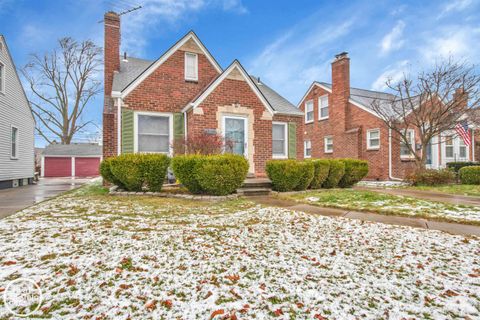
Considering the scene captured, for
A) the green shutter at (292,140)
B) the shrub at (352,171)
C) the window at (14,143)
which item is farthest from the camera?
the window at (14,143)

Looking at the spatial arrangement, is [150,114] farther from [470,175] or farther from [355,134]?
[470,175]

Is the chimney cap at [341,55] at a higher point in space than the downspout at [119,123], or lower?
higher

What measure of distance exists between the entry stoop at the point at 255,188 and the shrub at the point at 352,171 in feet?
9.90

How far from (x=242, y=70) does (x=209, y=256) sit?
8591mm

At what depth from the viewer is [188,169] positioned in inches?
273

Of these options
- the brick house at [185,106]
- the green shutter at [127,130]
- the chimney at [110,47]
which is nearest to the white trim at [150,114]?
the brick house at [185,106]

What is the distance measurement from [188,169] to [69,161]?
26.3m

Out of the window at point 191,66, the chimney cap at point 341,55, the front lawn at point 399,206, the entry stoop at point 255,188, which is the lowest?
the front lawn at point 399,206

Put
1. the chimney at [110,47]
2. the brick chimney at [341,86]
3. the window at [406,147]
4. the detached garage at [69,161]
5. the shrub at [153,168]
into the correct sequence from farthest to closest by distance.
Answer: the detached garage at [69,161] → the brick chimney at [341,86] → the window at [406,147] → the chimney at [110,47] → the shrub at [153,168]

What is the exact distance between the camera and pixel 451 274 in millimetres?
2416

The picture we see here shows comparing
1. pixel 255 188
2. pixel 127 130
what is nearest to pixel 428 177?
pixel 255 188

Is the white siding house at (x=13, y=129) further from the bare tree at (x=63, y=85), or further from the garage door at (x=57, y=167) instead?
the garage door at (x=57, y=167)

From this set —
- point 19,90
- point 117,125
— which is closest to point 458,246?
point 117,125

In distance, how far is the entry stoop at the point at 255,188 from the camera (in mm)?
7568
